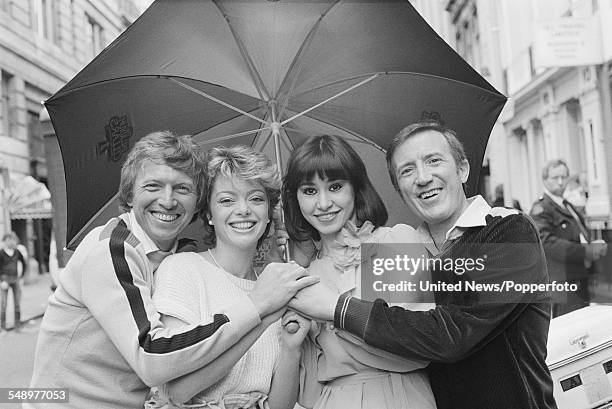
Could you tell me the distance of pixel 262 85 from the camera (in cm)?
204

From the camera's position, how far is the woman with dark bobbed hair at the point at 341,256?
4.70 ft

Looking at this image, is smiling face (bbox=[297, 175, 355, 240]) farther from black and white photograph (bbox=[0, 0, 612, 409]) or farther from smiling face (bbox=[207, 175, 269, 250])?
smiling face (bbox=[207, 175, 269, 250])

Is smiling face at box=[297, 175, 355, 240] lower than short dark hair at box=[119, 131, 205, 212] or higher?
lower

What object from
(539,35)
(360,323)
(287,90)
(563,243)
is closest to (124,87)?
(287,90)

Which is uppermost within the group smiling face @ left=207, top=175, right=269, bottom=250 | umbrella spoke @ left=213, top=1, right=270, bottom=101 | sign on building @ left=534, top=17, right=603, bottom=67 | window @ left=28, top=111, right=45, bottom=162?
sign on building @ left=534, top=17, right=603, bottom=67

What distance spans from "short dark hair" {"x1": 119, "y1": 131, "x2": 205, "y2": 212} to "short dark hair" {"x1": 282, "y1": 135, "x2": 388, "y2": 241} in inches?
9.7

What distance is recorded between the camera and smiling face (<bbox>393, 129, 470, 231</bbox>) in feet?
4.80

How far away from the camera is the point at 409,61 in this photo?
1971mm

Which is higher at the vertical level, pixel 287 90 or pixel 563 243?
pixel 287 90

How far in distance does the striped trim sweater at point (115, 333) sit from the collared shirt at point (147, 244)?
0.07 meters

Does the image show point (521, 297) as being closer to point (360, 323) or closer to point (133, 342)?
point (360, 323)

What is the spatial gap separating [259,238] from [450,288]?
21.3 inches

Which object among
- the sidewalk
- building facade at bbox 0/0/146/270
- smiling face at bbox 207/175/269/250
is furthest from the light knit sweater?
the sidewalk

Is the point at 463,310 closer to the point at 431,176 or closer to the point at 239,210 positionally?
Result: the point at 431,176
